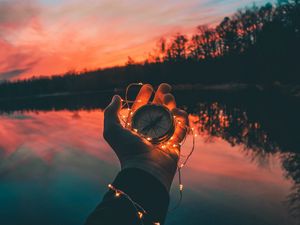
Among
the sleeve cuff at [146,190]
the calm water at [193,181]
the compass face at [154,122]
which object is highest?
the compass face at [154,122]

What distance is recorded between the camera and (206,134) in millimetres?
19859

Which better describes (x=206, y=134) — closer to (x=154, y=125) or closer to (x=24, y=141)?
(x=24, y=141)

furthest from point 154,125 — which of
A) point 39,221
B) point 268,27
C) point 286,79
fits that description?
point 268,27

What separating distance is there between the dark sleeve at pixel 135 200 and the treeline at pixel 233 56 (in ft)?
144

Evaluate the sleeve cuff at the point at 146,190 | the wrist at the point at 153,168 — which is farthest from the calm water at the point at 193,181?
the sleeve cuff at the point at 146,190

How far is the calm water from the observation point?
8.55 metres

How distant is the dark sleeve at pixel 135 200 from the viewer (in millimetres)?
2533

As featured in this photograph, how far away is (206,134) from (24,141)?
43.3ft

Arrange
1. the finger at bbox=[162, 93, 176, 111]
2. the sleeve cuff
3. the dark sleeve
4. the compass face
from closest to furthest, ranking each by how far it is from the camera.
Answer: the dark sleeve
the sleeve cuff
the compass face
the finger at bbox=[162, 93, 176, 111]

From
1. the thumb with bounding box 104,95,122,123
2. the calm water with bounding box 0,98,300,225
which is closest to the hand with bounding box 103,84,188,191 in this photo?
the thumb with bounding box 104,95,122,123

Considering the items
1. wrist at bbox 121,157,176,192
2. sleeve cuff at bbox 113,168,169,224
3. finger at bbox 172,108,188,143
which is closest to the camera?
sleeve cuff at bbox 113,168,169,224

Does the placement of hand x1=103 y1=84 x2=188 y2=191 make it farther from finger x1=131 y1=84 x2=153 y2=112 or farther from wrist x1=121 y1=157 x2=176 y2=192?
finger x1=131 y1=84 x2=153 y2=112

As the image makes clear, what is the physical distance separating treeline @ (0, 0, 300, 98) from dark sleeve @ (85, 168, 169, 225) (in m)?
43.8

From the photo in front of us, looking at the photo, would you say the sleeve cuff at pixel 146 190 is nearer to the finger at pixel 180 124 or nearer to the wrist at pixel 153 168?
the wrist at pixel 153 168
